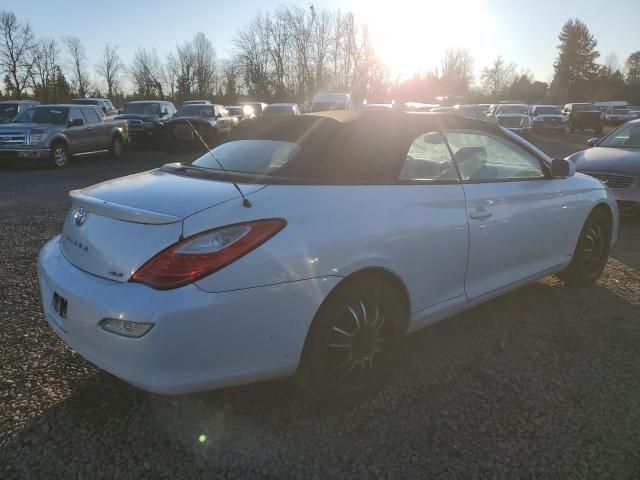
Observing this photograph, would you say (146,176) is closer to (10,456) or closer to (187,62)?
(10,456)

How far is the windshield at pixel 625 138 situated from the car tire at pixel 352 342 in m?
6.52

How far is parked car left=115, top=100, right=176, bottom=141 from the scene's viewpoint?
19844 millimetres

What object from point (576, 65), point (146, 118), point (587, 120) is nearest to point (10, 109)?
point (146, 118)

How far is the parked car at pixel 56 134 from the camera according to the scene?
13.0 m

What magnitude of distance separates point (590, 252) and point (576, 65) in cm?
8218

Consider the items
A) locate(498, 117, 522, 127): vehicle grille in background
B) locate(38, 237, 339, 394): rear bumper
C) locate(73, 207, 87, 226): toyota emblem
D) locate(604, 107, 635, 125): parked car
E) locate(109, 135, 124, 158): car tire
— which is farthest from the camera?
locate(604, 107, 635, 125): parked car

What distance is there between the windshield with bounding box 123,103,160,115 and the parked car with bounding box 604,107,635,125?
108ft

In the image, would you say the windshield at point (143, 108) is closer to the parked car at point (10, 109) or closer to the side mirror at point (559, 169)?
the parked car at point (10, 109)

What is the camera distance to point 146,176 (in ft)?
9.41

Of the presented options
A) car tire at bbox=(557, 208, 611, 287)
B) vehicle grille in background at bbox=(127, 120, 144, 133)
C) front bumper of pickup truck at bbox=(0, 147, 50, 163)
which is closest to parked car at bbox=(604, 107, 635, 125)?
vehicle grille in background at bbox=(127, 120, 144, 133)

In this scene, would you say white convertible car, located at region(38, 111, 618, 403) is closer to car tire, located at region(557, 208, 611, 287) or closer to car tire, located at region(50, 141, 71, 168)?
car tire, located at region(557, 208, 611, 287)

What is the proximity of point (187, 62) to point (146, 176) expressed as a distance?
77.2 meters

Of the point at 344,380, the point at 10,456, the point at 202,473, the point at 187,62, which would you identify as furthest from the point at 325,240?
the point at 187,62

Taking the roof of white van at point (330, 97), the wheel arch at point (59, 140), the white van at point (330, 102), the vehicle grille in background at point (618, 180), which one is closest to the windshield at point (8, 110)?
the wheel arch at point (59, 140)
